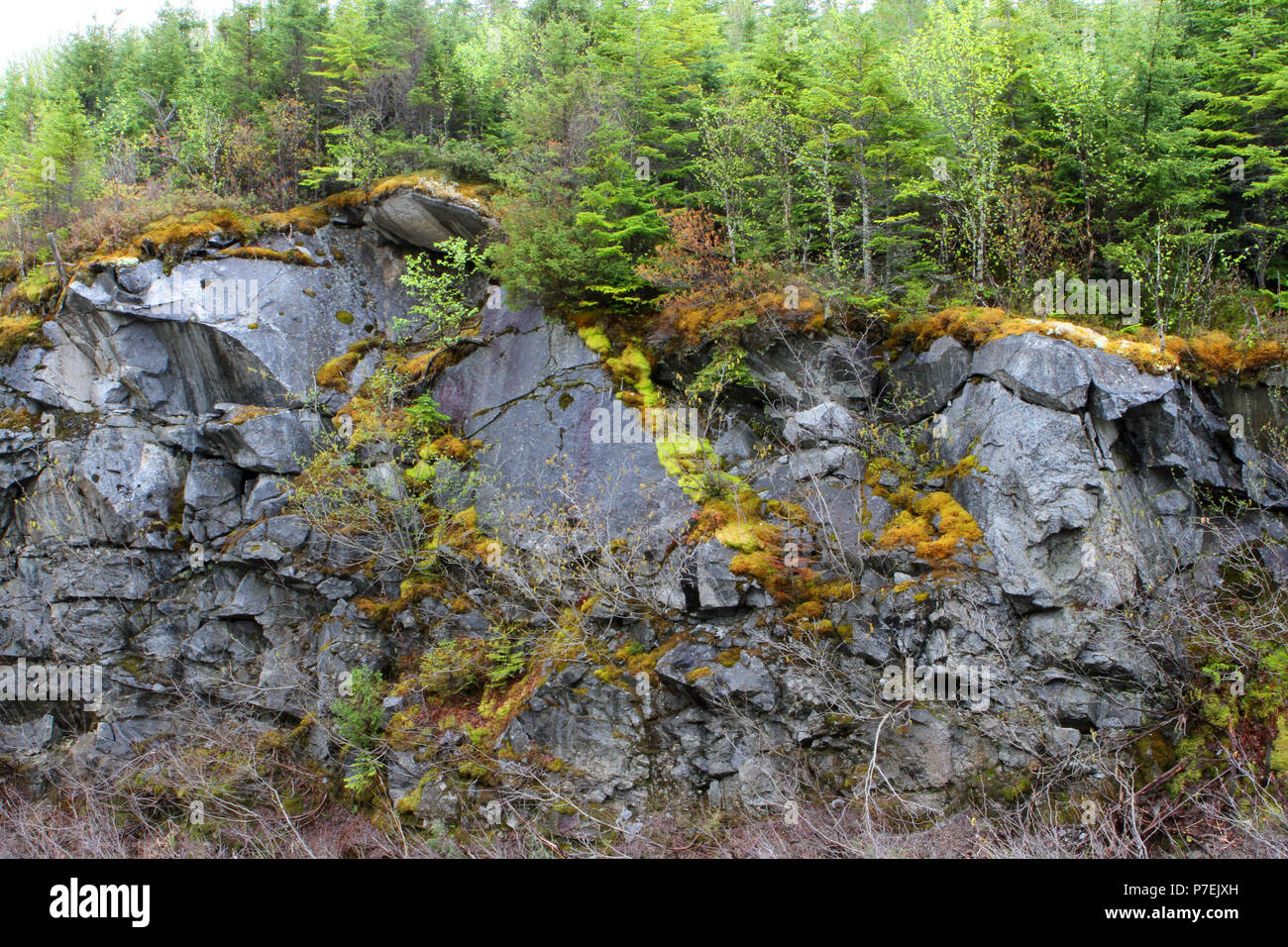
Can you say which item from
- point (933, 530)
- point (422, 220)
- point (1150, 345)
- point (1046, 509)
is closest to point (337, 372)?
point (422, 220)

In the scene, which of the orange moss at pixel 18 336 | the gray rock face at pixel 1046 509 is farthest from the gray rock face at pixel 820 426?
the orange moss at pixel 18 336

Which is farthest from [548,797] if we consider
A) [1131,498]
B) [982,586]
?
[1131,498]

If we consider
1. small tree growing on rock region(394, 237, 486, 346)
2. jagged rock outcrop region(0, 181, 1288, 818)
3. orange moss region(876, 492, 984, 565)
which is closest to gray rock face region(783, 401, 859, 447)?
jagged rock outcrop region(0, 181, 1288, 818)

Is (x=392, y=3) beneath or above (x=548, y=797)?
above

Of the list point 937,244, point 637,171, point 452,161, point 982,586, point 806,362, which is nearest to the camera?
point 982,586

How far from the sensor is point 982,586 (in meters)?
9.72

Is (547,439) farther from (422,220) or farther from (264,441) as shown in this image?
(422,220)

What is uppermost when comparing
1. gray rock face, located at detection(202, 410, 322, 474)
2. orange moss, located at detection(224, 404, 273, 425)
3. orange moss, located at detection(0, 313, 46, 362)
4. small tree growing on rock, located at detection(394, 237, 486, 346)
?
small tree growing on rock, located at detection(394, 237, 486, 346)

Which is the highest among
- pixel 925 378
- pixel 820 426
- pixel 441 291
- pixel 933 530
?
pixel 441 291

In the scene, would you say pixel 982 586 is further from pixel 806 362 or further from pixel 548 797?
pixel 548 797

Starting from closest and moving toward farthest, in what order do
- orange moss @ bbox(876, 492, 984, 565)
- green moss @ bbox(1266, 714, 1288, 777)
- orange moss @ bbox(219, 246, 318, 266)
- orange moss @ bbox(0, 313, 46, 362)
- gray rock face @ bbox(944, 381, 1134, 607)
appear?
1. green moss @ bbox(1266, 714, 1288, 777)
2. gray rock face @ bbox(944, 381, 1134, 607)
3. orange moss @ bbox(876, 492, 984, 565)
4. orange moss @ bbox(0, 313, 46, 362)
5. orange moss @ bbox(219, 246, 318, 266)

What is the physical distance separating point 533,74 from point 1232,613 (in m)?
19.0

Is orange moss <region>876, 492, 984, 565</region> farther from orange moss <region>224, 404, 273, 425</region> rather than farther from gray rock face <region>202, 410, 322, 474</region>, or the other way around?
orange moss <region>224, 404, 273, 425</region>

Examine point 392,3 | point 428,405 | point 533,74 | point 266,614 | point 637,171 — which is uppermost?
point 392,3
